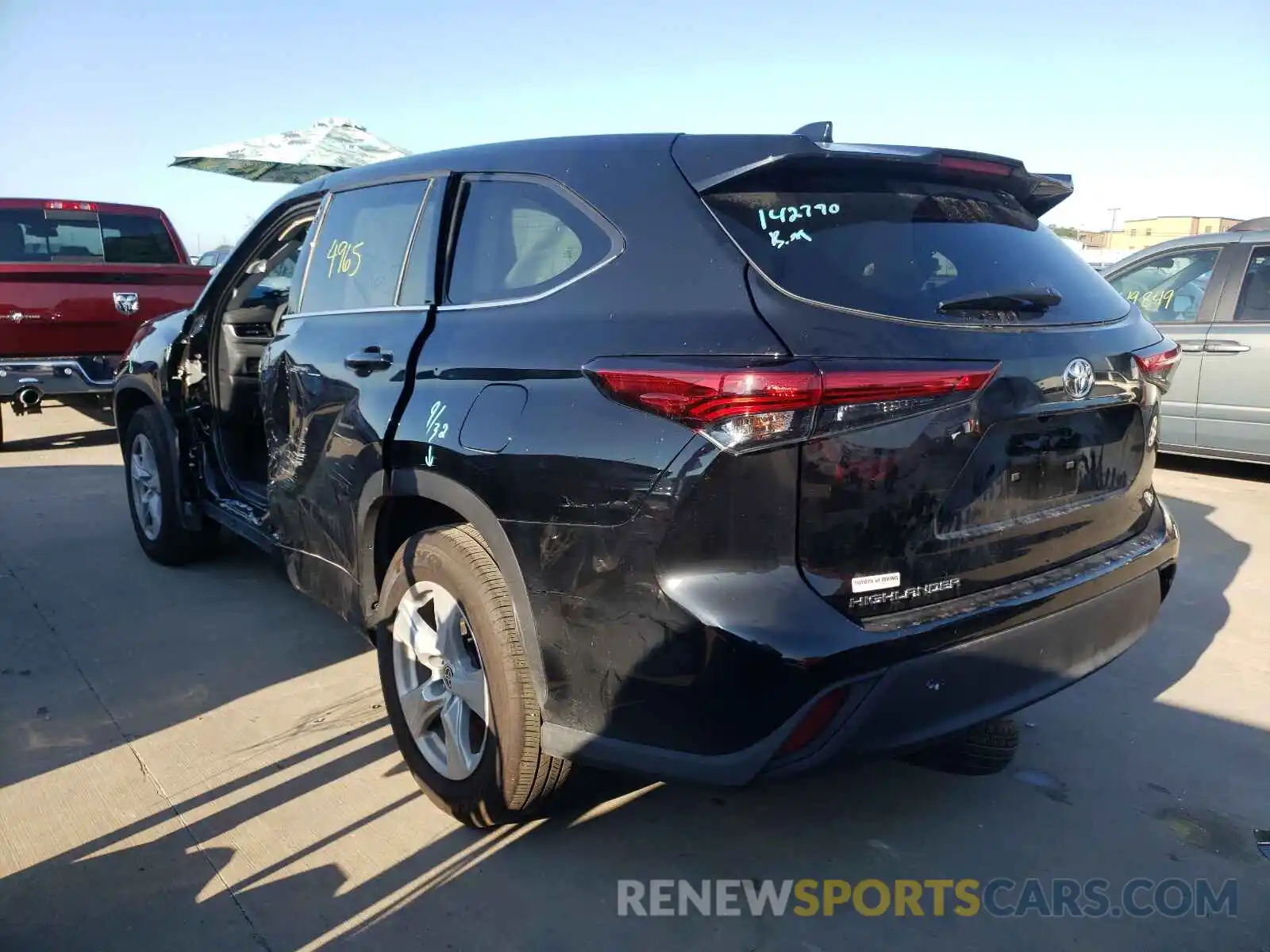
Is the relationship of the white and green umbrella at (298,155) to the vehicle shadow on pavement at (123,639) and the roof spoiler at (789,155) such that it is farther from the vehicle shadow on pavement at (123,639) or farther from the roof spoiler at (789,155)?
the roof spoiler at (789,155)

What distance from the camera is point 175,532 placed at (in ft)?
16.5

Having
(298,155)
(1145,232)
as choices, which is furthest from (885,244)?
(1145,232)

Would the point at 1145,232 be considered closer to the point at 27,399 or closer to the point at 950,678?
the point at 27,399

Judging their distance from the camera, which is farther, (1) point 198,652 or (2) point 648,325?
(1) point 198,652

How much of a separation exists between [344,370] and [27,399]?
6.06 metres

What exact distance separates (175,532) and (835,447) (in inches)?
159

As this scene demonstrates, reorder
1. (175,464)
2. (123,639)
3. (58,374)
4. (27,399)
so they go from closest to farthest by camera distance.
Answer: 1. (123,639)
2. (175,464)
3. (27,399)
4. (58,374)

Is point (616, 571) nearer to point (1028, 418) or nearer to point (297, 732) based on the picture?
point (1028, 418)

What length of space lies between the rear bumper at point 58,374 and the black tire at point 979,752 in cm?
736

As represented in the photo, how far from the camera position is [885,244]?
2.40 metres

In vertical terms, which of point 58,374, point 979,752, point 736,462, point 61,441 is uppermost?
point 736,462

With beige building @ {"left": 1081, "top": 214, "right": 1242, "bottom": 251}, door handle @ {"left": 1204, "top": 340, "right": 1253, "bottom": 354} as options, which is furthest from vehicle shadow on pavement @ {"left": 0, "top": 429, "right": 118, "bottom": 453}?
beige building @ {"left": 1081, "top": 214, "right": 1242, "bottom": 251}

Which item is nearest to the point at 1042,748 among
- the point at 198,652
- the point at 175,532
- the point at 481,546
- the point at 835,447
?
the point at 835,447

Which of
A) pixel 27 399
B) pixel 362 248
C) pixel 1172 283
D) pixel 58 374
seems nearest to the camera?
pixel 362 248
